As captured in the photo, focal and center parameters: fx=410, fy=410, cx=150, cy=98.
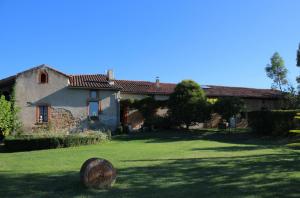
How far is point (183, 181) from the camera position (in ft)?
36.6

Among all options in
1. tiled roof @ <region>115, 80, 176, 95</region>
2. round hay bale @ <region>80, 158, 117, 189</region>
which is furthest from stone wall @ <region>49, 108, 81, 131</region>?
round hay bale @ <region>80, 158, 117, 189</region>

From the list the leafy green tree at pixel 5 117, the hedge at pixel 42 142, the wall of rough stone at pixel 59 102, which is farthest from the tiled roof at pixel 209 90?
the hedge at pixel 42 142

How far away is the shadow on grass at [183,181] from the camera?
9.77m

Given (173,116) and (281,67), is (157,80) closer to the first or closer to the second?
(173,116)

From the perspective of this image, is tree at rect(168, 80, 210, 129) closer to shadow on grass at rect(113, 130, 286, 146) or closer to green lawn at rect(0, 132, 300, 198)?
shadow on grass at rect(113, 130, 286, 146)

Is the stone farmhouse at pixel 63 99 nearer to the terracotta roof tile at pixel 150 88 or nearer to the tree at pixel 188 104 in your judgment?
the terracotta roof tile at pixel 150 88

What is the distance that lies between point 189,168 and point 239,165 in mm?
1830

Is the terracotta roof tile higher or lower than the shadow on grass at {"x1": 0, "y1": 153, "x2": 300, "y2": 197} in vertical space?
higher

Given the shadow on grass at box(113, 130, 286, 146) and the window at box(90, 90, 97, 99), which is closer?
the shadow on grass at box(113, 130, 286, 146)

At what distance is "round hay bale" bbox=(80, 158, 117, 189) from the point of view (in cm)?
1039

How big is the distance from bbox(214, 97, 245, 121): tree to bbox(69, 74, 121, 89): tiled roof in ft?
29.4

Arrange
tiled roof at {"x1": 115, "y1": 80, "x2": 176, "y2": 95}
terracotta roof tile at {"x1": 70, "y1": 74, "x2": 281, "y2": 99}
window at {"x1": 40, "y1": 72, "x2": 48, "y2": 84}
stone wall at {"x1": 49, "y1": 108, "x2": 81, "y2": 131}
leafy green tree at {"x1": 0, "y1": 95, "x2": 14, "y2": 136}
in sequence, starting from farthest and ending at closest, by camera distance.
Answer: tiled roof at {"x1": 115, "y1": 80, "x2": 176, "y2": 95} → terracotta roof tile at {"x1": 70, "y1": 74, "x2": 281, "y2": 99} → stone wall at {"x1": 49, "y1": 108, "x2": 81, "y2": 131} → window at {"x1": 40, "y1": 72, "x2": 48, "y2": 84} → leafy green tree at {"x1": 0, "y1": 95, "x2": 14, "y2": 136}

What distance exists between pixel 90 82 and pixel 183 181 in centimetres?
2551

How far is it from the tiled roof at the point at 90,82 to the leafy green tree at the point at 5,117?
5.38 m
